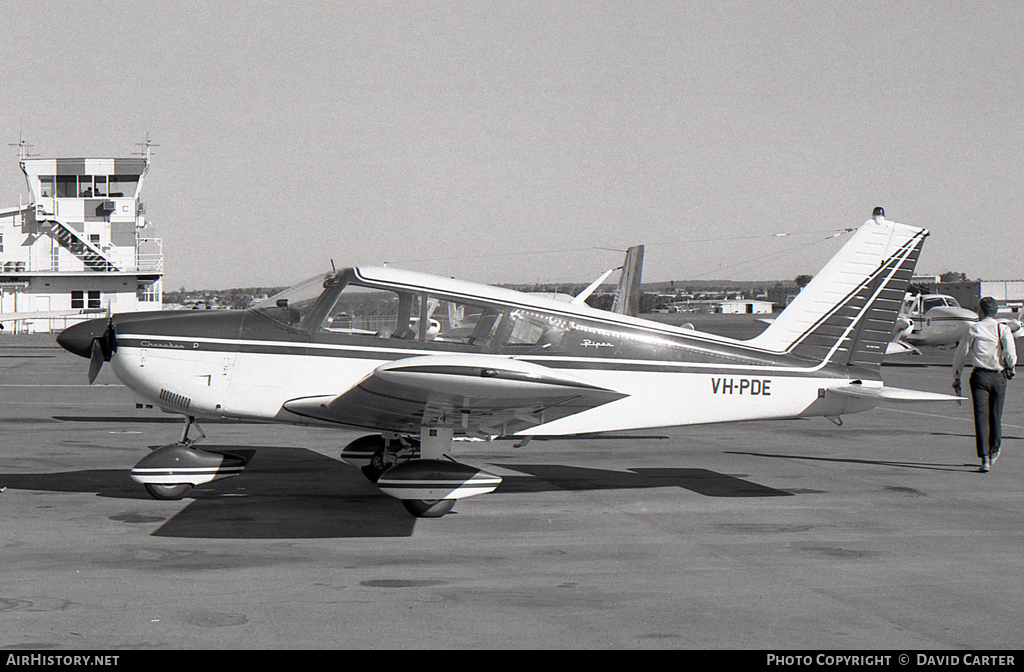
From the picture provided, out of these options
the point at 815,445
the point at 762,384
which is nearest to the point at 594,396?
the point at 762,384

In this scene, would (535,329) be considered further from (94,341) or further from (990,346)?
(990,346)

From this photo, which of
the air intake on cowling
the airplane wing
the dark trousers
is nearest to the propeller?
the air intake on cowling

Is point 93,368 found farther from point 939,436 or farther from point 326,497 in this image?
point 939,436

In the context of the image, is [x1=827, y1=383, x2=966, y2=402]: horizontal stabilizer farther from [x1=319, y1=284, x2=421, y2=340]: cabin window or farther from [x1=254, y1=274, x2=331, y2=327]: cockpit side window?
[x1=254, y1=274, x2=331, y2=327]: cockpit side window

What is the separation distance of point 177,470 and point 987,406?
8.21m

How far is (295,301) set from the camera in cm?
779

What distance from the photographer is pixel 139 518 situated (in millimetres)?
7156

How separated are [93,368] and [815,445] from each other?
882 cm

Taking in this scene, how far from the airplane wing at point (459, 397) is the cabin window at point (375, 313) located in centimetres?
61

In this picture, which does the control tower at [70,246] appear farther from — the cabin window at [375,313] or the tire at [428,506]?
the tire at [428,506]

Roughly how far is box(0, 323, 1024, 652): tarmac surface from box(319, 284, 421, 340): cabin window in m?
1.50

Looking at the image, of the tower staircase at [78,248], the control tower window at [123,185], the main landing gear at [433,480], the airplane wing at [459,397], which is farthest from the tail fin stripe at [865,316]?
the control tower window at [123,185]

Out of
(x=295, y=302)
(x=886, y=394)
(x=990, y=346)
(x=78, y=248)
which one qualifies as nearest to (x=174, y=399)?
(x=295, y=302)

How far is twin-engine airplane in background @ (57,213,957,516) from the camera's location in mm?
7285
